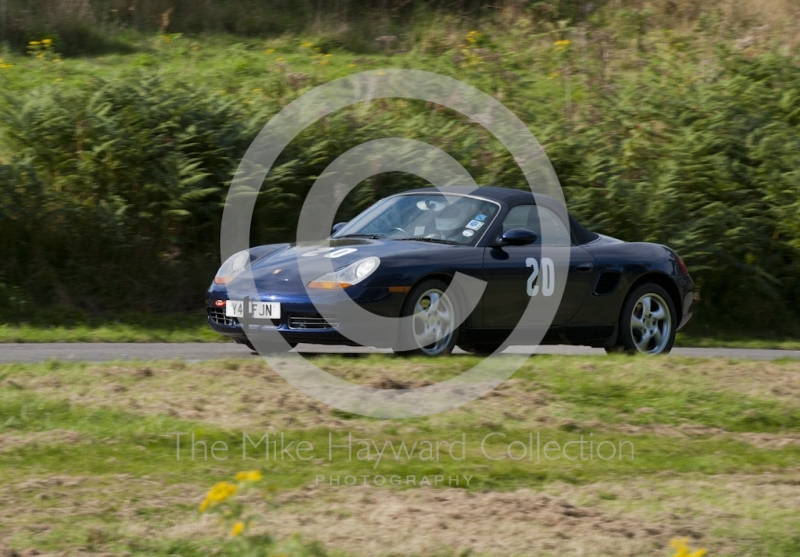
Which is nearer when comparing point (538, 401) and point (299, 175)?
point (538, 401)

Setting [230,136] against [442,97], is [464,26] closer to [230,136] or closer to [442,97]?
[442,97]

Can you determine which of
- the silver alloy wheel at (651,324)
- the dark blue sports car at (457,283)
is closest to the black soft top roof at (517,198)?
the dark blue sports car at (457,283)

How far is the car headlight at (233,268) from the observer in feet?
29.3

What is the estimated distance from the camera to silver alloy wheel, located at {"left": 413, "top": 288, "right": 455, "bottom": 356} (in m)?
8.32

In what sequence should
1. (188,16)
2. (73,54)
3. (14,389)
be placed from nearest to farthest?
(14,389) < (73,54) < (188,16)

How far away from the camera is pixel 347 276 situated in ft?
26.9

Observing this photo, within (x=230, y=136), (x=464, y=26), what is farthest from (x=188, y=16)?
(x=230, y=136)

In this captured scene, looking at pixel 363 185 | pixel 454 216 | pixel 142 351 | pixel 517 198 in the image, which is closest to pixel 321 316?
pixel 454 216

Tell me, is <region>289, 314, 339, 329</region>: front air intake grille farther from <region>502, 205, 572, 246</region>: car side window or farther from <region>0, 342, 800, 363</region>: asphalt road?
<region>502, 205, 572, 246</region>: car side window

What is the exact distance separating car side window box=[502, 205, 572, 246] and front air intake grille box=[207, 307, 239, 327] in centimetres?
237

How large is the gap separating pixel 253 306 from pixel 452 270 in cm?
158

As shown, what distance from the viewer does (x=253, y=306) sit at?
8359 millimetres

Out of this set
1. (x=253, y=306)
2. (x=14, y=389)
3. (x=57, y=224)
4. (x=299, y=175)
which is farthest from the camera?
(x=299, y=175)

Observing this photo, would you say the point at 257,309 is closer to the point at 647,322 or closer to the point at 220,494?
the point at 647,322
